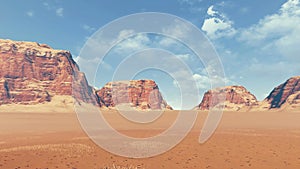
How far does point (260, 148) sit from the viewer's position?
87.0ft

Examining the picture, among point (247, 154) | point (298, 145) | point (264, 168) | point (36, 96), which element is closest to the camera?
point (264, 168)

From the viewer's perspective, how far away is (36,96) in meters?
181

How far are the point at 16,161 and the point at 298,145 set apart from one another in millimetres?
31417

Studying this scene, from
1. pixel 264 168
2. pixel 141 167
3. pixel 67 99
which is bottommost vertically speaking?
pixel 264 168

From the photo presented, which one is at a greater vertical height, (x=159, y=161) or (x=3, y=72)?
(x=3, y=72)

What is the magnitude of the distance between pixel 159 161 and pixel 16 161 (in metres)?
13.1

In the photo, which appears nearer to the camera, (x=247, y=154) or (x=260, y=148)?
(x=247, y=154)

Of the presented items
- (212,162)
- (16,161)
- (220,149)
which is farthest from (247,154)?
(16,161)

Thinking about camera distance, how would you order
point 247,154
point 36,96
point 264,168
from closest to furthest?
point 264,168, point 247,154, point 36,96

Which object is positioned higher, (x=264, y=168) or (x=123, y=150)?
(x=123, y=150)

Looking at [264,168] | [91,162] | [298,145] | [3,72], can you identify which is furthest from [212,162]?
[3,72]

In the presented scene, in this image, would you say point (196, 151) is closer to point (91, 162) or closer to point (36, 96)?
point (91, 162)

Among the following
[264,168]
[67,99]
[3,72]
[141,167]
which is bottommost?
[264,168]

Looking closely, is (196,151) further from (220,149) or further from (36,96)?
(36,96)
